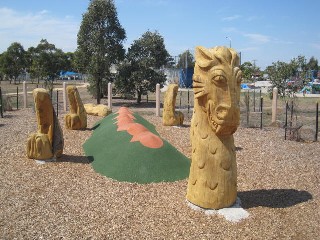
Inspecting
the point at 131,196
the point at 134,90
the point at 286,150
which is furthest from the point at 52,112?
the point at 134,90

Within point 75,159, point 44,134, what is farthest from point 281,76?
point 44,134

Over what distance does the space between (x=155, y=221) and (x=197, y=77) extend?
2226 mm

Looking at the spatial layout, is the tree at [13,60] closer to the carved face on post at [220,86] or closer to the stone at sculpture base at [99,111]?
the stone at sculpture base at [99,111]

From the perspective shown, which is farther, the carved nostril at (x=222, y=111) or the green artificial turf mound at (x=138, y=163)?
the green artificial turf mound at (x=138, y=163)

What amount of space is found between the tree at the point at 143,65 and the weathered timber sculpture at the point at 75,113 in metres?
9.93

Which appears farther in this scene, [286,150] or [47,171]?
[286,150]

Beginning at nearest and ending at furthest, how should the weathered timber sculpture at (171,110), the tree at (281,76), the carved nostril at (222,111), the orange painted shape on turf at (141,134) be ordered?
1. the carved nostril at (222,111)
2. the orange painted shape on turf at (141,134)
3. the weathered timber sculpture at (171,110)
4. the tree at (281,76)

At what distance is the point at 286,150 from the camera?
9.72 m

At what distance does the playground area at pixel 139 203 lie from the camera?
4.74m

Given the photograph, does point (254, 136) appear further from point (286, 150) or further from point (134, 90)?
point (134, 90)

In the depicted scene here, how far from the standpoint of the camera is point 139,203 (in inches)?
226

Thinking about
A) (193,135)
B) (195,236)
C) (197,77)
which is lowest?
(195,236)

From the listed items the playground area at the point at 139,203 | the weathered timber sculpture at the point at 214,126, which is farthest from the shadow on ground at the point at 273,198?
the weathered timber sculpture at the point at 214,126

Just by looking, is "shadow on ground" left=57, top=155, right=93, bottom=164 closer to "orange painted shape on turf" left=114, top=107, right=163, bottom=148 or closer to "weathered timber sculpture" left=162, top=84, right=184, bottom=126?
"orange painted shape on turf" left=114, top=107, right=163, bottom=148
